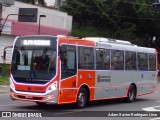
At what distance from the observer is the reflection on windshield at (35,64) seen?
666 inches

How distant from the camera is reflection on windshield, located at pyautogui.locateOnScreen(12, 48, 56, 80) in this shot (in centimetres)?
1692

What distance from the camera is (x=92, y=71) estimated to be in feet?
62.3

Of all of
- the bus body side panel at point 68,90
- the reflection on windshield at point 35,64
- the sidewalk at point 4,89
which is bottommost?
the sidewalk at point 4,89

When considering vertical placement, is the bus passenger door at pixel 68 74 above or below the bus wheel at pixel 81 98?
above

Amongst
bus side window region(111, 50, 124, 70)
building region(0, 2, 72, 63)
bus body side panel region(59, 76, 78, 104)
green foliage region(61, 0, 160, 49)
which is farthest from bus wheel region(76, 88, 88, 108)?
green foliage region(61, 0, 160, 49)

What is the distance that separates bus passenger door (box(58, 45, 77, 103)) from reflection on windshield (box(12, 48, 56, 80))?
16.1 inches

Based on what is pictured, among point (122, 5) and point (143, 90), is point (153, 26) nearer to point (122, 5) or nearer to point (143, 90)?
point (122, 5)

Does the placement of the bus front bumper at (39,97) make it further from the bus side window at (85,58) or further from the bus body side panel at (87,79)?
the bus side window at (85,58)

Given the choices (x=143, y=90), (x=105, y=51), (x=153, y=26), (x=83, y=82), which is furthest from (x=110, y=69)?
(x=153, y=26)

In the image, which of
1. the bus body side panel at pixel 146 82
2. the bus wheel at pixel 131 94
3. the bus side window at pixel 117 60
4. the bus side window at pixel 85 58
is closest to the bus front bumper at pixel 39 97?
the bus side window at pixel 85 58

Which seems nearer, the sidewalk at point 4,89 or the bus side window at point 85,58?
the bus side window at point 85,58

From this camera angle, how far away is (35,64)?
1709 cm

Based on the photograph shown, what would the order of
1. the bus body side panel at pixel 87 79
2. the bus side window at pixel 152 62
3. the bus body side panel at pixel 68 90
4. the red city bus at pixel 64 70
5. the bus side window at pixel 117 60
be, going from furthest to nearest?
the bus side window at pixel 152 62, the bus side window at pixel 117 60, the bus body side panel at pixel 87 79, the bus body side panel at pixel 68 90, the red city bus at pixel 64 70

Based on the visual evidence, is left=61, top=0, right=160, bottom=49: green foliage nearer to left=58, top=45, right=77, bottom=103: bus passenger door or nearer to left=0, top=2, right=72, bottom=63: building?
left=0, top=2, right=72, bottom=63: building
